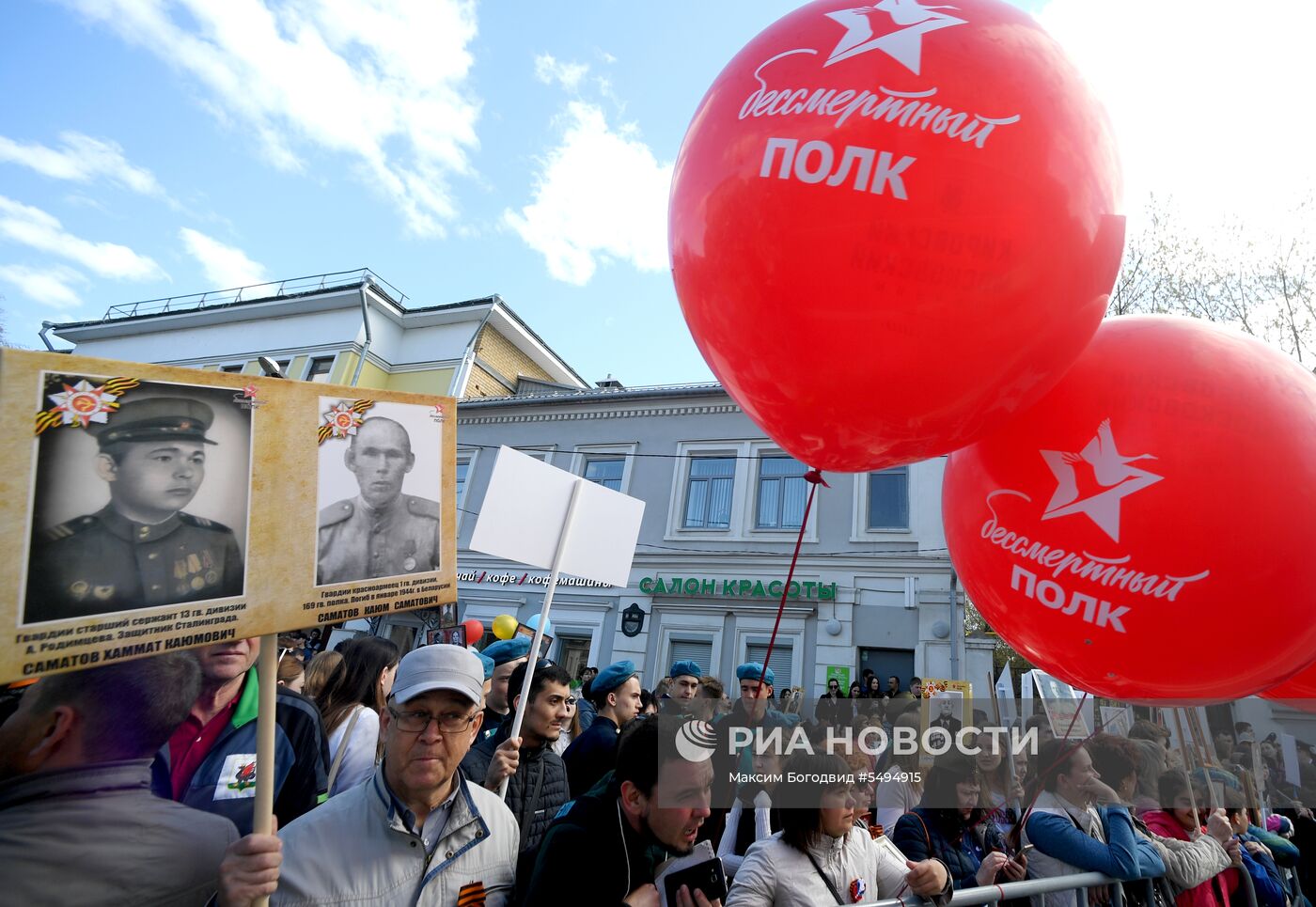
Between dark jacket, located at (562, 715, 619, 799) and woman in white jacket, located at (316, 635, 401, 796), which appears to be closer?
woman in white jacket, located at (316, 635, 401, 796)

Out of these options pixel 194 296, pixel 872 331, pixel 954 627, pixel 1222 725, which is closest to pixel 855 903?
pixel 872 331

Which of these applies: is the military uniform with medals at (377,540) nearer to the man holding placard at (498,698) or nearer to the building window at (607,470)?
the man holding placard at (498,698)

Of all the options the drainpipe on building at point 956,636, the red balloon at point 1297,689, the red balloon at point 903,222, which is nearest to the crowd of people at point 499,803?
the red balloon at point 1297,689

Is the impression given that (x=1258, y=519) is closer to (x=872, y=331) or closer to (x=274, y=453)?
(x=872, y=331)

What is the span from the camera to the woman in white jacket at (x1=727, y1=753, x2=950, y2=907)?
2400 mm

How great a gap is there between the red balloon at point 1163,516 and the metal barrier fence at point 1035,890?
1.06m

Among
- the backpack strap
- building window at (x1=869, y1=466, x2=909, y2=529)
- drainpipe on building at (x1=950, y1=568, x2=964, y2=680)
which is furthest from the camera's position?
building window at (x1=869, y1=466, x2=909, y2=529)

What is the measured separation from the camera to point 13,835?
124cm

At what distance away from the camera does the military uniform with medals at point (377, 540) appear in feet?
5.39

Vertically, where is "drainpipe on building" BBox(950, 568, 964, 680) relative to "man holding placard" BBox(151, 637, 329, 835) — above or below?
below

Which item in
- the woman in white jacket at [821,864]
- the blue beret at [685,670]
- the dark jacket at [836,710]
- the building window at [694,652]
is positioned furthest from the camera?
the building window at [694,652]

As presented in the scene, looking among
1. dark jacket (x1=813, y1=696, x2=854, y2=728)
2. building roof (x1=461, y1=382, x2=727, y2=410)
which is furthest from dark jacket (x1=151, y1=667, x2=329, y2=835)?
building roof (x1=461, y1=382, x2=727, y2=410)

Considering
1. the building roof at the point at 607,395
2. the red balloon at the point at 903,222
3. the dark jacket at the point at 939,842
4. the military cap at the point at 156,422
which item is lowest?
the dark jacket at the point at 939,842

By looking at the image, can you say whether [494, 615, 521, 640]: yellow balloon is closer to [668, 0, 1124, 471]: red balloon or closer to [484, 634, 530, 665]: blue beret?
[484, 634, 530, 665]: blue beret
